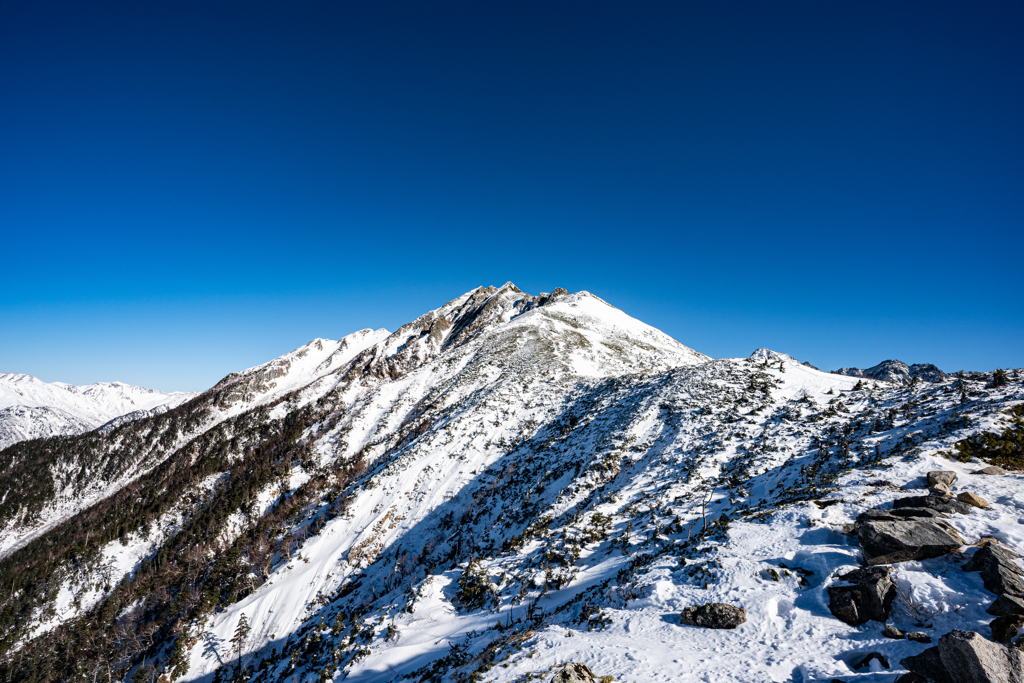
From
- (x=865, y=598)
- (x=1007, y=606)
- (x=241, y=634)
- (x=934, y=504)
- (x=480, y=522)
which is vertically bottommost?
(x=241, y=634)

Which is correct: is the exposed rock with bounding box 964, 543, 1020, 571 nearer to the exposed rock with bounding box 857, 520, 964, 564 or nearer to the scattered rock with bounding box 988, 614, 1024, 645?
the exposed rock with bounding box 857, 520, 964, 564

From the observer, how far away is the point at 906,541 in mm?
9992

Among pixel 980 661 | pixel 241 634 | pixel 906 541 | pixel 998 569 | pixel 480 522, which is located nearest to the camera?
pixel 980 661

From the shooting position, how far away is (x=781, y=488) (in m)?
17.2

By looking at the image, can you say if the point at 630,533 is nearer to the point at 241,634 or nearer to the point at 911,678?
the point at 911,678

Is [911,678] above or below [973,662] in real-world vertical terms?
below

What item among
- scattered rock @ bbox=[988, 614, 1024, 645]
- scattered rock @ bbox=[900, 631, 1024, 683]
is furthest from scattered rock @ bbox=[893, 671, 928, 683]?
scattered rock @ bbox=[988, 614, 1024, 645]

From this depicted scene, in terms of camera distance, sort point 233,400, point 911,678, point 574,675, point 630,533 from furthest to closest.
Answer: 1. point 233,400
2. point 630,533
3. point 574,675
4. point 911,678

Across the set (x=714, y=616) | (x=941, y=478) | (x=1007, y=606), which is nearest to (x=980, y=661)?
(x=1007, y=606)

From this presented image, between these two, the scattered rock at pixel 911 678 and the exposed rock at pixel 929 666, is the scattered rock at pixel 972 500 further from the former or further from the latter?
the scattered rock at pixel 911 678

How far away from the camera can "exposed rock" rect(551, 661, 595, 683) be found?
8157 millimetres

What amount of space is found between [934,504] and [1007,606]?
4.61 meters

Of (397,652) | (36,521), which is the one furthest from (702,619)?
(36,521)

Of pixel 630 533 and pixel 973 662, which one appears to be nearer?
pixel 973 662
